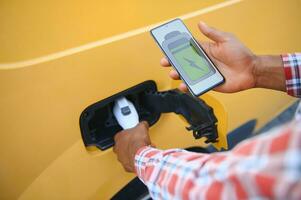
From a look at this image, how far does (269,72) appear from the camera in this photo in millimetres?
1276

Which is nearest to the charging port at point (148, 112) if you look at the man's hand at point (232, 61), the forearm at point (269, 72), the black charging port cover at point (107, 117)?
the black charging port cover at point (107, 117)

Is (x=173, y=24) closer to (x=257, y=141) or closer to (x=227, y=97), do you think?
(x=227, y=97)

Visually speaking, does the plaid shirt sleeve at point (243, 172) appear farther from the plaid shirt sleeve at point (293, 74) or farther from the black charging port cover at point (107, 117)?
the plaid shirt sleeve at point (293, 74)

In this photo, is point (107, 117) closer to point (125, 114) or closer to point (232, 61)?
point (125, 114)

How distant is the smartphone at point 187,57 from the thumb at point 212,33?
0.16 feet

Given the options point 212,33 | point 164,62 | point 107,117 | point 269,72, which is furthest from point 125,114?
point 269,72

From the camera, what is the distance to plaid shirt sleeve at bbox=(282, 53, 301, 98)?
3.98 feet

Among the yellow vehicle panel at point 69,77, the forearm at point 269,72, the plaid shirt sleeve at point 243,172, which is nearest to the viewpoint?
the plaid shirt sleeve at point 243,172

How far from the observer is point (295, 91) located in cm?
122

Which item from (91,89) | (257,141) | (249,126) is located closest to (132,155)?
(91,89)

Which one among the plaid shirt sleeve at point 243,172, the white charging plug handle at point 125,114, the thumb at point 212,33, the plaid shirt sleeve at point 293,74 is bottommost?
the plaid shirt sleeve at point 293,74

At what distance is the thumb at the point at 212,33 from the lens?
118 cm

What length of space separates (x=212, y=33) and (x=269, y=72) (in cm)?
28

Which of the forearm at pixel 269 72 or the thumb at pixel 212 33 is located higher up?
the thumb at pixel 212 33
